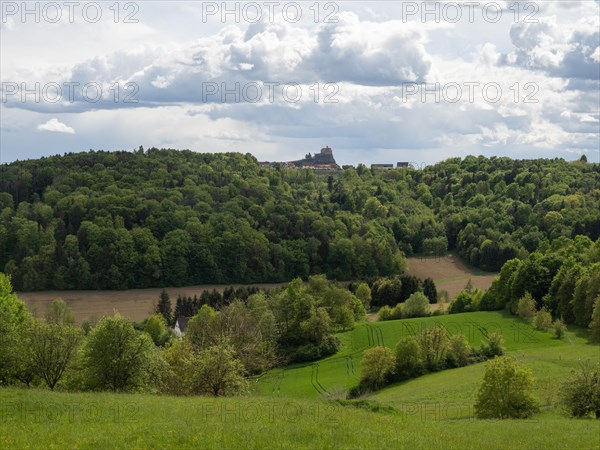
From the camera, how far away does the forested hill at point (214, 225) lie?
4897 inches

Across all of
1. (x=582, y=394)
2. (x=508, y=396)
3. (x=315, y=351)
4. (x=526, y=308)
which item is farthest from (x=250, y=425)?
(x=526, y=308)

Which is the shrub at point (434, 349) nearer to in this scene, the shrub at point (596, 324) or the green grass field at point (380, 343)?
the green grass field at point (380, 343)

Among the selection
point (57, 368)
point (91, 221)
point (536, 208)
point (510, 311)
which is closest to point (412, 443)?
point (57, 368)

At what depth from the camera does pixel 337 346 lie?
77938 mm

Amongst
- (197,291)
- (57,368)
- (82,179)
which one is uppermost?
(82,179)

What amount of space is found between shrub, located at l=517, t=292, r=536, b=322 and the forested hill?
1452 inches

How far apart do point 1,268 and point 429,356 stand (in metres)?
88.5

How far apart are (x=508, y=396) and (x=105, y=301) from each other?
88.0 meters

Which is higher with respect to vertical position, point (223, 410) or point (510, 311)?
point (223, 410)

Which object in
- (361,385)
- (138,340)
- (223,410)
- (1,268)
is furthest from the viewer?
(1,268)

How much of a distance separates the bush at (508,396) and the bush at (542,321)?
40.1m

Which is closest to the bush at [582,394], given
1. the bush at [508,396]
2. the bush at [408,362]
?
the bush at [508,396]

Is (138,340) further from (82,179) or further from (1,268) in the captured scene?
(82,179)

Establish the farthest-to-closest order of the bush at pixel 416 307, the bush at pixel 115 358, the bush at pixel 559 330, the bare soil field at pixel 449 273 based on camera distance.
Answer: the bare soil field at pixel 449 273 < the bush at pixel 416 307 < the bush at pixel 559 330 < the bush at pixel 115 358
